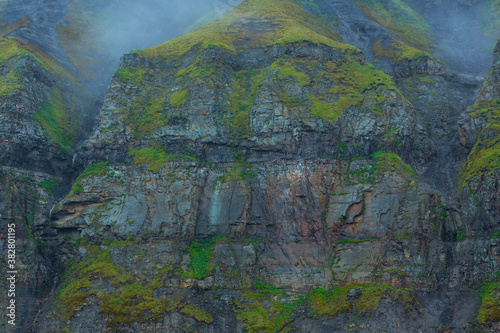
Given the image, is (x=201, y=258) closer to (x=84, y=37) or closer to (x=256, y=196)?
(x=256, y=196)

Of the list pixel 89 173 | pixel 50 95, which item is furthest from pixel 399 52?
pixel 50 95

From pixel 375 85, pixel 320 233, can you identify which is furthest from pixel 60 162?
pixel 375 85

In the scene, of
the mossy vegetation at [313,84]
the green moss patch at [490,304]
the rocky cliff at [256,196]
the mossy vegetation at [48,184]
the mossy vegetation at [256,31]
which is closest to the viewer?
the green moss patch at [490,304]

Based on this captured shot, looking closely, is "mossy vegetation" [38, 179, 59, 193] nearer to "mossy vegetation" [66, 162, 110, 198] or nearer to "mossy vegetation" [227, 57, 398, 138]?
"mossy vegetation" [66, 162, 110, 198]

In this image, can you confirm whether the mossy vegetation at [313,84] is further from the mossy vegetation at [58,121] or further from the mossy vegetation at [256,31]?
the mossy vegetation at [58,121]

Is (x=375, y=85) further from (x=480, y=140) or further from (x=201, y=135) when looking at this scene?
(x=201, y=135)

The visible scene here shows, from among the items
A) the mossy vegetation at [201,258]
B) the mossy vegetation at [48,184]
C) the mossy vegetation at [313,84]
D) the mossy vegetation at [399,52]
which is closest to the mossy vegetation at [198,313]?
the mossy vegetation at [201,258]
